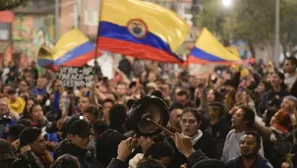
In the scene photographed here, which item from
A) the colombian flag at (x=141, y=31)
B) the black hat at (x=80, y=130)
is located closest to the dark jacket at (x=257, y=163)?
the black hat at (x=80, y=130)

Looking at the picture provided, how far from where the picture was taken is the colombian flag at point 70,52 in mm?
22305

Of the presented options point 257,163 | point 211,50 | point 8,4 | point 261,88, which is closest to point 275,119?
point 257,163

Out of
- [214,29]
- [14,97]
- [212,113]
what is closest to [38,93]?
[14,97]

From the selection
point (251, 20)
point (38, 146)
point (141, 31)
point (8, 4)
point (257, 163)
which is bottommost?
point (257, 163)

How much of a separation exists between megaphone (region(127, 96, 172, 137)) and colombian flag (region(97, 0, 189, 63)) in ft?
31.3

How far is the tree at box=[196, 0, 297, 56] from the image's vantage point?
53.5 meters

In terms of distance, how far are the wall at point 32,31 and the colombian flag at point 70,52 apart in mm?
43334

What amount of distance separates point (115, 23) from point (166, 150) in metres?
9.65

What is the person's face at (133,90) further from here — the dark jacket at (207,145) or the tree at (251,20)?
the tree at (251,20)

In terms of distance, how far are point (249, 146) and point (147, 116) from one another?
278cm

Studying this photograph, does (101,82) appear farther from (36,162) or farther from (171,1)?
(171,1)

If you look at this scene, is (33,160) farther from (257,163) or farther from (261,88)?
(261,88)

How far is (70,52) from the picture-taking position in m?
22.5

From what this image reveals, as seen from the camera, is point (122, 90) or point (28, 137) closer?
point (28, 137)
